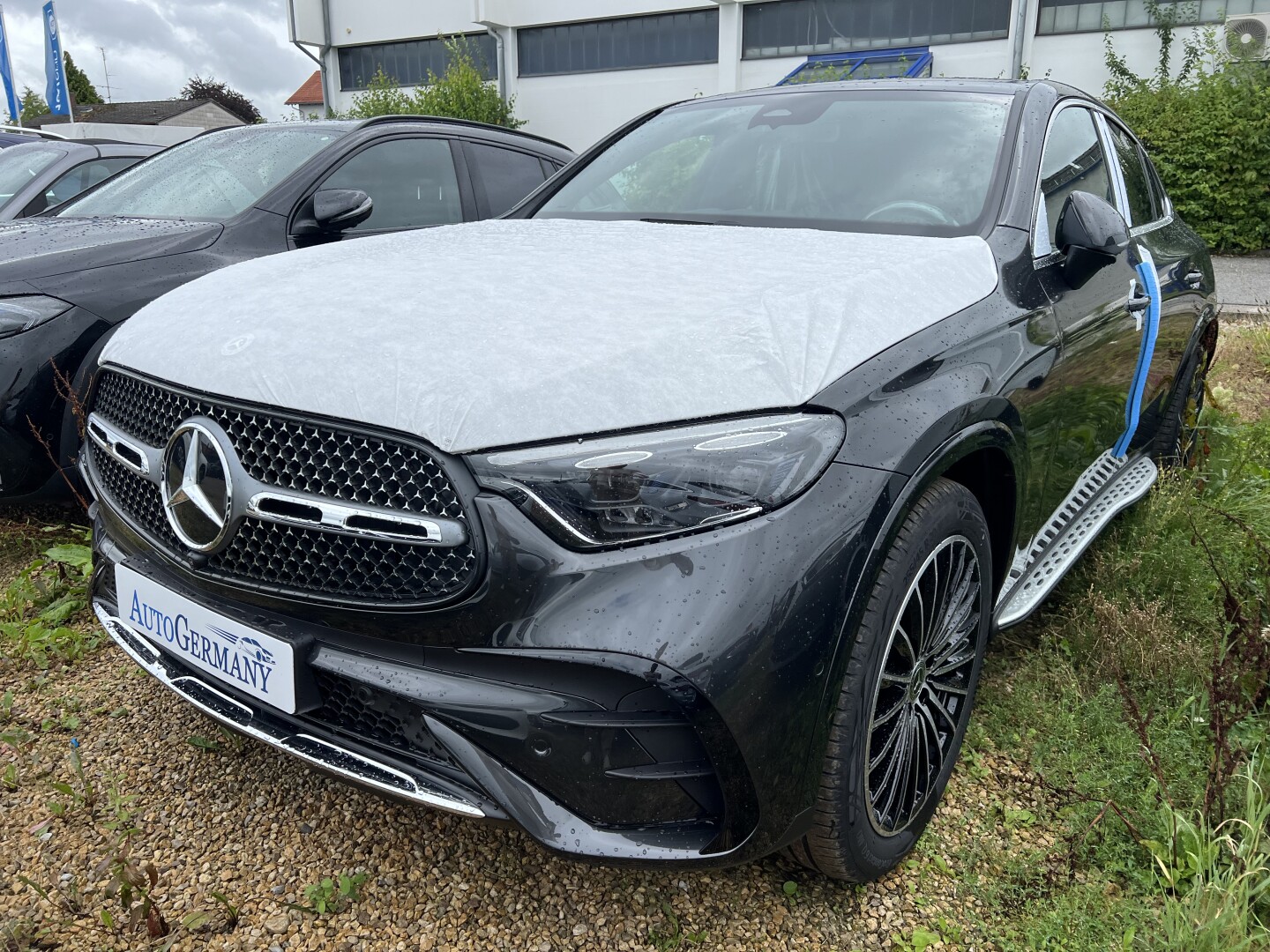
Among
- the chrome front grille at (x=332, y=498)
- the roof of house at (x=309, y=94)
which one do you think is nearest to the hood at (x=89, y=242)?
the chrome front grille at (x=332, y=498)

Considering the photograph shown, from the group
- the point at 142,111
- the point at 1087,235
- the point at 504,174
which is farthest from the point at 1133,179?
the point at 142,111

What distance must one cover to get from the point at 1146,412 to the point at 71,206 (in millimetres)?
4680

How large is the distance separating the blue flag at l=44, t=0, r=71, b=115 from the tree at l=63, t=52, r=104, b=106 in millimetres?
42996

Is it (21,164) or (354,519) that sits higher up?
(21,164)

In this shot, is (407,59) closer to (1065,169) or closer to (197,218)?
(197,218)

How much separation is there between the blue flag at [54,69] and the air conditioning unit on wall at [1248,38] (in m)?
25.4

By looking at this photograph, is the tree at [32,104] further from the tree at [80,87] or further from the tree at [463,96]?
the tree at [463,96]

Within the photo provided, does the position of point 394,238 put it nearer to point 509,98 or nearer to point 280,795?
point 280,795

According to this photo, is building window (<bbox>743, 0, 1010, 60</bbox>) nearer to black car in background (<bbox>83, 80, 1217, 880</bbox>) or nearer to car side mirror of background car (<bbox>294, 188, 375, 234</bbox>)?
car side mirror of background car (<bbox>294, 188, 375, 234</bbox>)

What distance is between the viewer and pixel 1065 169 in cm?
279

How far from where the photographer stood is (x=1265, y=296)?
10.7 meters

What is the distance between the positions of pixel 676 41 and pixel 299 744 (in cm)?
2799

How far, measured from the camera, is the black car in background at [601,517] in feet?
4.80

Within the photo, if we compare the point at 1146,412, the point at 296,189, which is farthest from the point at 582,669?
the point at 296,189
